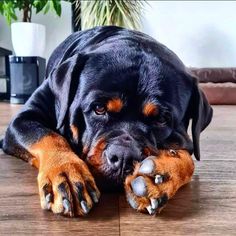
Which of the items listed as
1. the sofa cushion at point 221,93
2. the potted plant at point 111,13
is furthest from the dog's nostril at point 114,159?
the sofa cushion at point 221,93

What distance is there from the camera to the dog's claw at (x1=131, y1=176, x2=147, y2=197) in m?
0.94

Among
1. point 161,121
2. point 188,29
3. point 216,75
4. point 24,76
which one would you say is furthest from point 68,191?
point 188,29

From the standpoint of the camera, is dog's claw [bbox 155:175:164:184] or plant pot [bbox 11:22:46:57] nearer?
dog's claw [bbox 155:175:164:184]

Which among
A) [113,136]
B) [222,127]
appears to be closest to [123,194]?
[113,136]

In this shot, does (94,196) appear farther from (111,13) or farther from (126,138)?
(111,13)

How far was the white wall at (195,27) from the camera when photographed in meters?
4.80

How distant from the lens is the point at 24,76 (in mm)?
3811

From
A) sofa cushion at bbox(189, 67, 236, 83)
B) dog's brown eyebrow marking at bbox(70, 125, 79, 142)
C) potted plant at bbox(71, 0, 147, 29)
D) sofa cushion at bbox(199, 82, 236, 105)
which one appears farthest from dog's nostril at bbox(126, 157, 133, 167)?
sofa cushion at bbox(189, 67, 236, 83)

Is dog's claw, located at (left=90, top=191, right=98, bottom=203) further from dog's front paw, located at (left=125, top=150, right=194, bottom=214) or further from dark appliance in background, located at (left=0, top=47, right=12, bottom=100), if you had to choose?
dark appliance in background, located at (left=0, top=47, right=12, bottom=100)

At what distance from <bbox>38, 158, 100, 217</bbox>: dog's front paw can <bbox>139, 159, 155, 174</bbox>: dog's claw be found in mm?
119

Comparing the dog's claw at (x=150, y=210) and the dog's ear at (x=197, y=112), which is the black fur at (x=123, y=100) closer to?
the dog's ear at (x=197, y=112)

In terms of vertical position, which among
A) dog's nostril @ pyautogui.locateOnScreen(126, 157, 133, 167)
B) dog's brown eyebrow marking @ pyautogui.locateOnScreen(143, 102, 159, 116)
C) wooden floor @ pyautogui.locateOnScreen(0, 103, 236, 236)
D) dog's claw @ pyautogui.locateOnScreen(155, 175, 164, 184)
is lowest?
wooden floor @ pyautogui.locateOnScreen(0, 103, 236, 236)

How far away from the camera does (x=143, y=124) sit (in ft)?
3.87

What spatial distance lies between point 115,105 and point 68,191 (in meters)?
0.32
